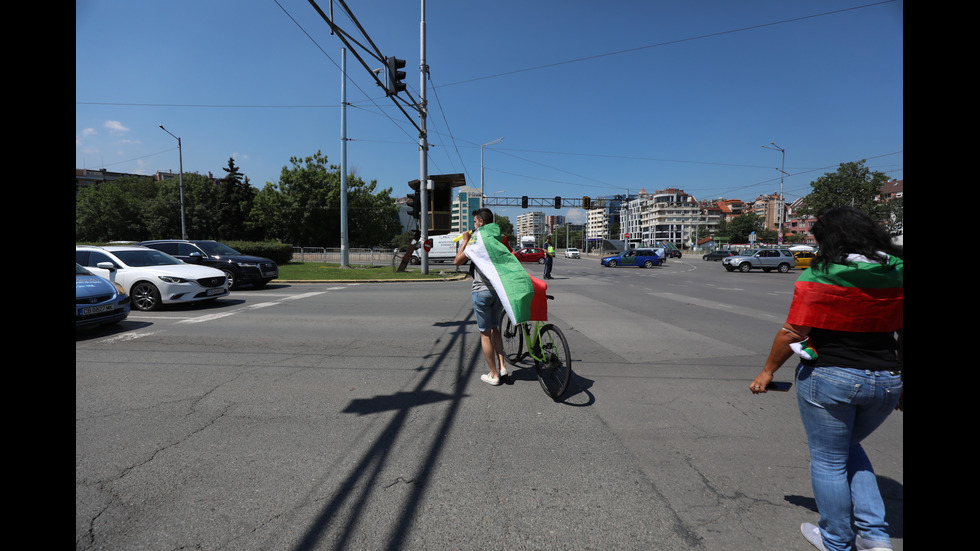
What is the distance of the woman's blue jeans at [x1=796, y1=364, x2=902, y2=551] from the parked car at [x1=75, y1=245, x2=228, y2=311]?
11.1m

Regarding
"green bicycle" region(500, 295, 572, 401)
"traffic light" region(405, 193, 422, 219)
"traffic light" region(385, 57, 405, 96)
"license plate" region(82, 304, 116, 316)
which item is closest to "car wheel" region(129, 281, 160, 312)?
"license plate" region(82, 304, 116, 316)

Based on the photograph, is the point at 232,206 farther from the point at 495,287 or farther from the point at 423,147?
the point at 495,287

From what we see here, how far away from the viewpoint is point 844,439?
198 centimetres

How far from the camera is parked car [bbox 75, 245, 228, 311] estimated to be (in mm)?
9414

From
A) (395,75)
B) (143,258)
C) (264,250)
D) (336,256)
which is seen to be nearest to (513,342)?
(395,75)

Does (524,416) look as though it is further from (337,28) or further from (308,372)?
(337,28)

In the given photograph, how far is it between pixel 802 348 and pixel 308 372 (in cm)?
473

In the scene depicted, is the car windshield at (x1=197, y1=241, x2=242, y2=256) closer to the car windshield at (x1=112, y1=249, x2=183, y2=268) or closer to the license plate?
the car windshield at (x1=112, y1=249, x2=183, y2=268)

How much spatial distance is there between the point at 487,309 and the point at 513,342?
34.8 inches

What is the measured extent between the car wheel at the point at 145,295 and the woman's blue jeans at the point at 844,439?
37.1 ft
